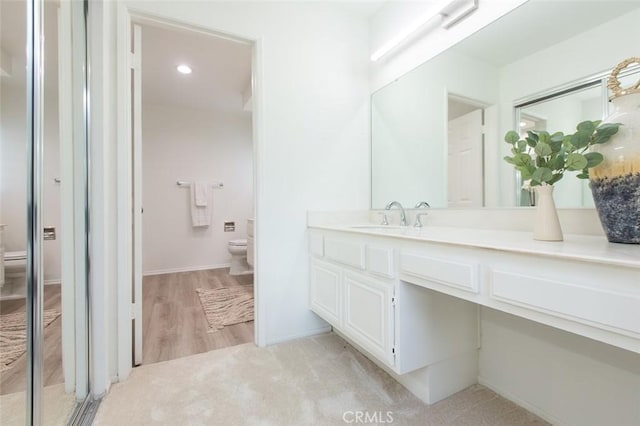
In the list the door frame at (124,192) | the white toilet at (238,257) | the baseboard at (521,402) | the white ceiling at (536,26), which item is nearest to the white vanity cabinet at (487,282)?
the baseboard at (521,402)

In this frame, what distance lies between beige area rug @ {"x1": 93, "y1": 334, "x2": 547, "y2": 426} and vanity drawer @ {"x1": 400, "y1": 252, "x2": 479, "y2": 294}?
651mm

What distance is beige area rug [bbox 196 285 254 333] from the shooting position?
2342mm

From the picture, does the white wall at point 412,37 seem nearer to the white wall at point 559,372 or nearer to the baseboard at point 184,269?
the white wall at point 559,372

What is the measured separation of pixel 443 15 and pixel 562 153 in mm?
1186

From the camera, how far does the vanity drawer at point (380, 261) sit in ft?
4.23

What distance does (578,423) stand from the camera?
114 centimetres

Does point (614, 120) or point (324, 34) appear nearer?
point (614, 120)

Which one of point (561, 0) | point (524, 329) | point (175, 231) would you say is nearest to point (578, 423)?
point (524, 329)

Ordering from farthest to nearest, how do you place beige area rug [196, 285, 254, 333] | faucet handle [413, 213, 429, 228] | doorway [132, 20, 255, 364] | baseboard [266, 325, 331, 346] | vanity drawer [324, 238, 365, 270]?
1. doorway [132, 20, 255, 364]
2. beige area rug [196, 285, 254, 333]
3. baseboard [266, 325, 331, 346]
4. faucet handle [413, 213, 429, 228]
5. vanity drawer [324, 238, 365, 270]

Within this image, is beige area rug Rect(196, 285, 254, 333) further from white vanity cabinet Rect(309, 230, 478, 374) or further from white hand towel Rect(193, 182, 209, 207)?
white hand towel Rect(193, 182, 209, 207)

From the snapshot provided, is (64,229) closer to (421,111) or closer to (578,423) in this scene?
(421,111)

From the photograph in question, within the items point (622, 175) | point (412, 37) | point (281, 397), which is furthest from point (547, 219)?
point (412, 37)

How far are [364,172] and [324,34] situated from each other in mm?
1053

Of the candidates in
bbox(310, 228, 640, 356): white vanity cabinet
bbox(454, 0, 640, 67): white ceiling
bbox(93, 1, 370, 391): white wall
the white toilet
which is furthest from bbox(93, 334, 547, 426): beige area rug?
the white toilet
